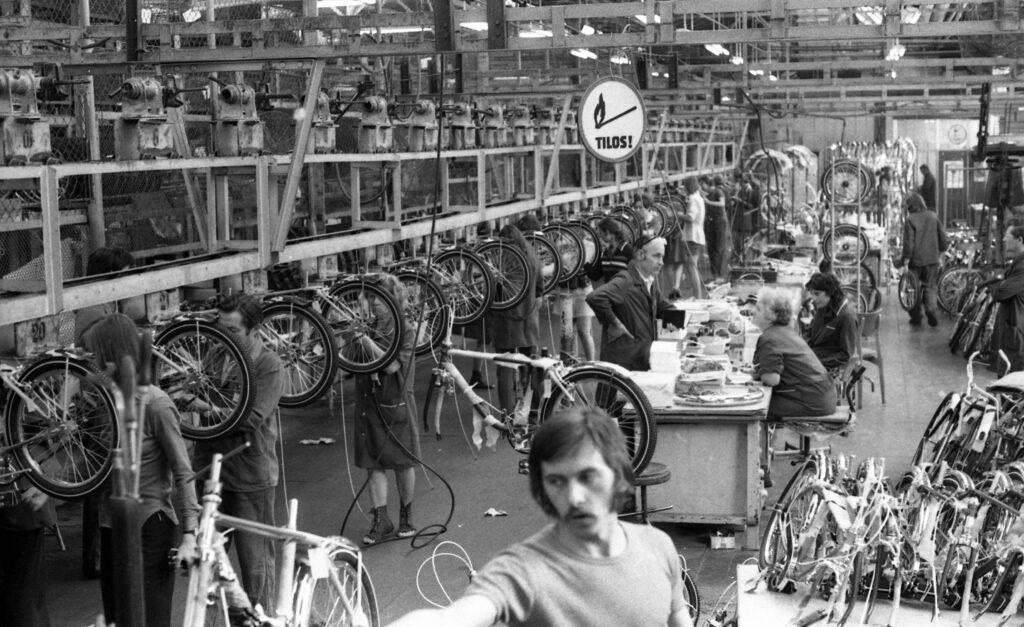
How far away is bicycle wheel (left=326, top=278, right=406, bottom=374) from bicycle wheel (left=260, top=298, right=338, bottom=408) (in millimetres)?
147

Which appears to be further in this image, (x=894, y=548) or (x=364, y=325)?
(x=364, y=325)

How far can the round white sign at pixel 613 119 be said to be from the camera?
991 cm

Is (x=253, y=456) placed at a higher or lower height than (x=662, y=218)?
lower

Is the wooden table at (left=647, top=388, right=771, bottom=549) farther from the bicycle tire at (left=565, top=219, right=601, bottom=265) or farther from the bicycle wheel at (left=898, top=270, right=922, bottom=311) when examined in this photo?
the bicycle wheel at (left=898, top=270, right=922, bottom=311)

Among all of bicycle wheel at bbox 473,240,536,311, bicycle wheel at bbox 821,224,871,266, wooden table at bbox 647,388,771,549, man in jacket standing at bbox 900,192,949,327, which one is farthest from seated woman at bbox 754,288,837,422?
man in jacket standing at bbox 900,192,949,327

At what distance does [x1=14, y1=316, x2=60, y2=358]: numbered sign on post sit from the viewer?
21.8 ft

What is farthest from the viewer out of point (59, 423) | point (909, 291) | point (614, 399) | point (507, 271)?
point (909, 291)

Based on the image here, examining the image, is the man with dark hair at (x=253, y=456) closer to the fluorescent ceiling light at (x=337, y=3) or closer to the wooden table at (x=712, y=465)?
the wooden table at (x=712, y=465)

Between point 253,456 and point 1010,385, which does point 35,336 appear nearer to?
point 253,456

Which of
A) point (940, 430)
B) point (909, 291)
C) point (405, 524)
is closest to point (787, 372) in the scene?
point (940, 430)

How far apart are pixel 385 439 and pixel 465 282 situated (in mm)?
3210

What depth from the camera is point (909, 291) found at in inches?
706

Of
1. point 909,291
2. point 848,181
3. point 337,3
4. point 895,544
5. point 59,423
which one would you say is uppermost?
point 337,3

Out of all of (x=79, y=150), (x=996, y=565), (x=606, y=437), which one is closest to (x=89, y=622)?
(x=79, y=150)
